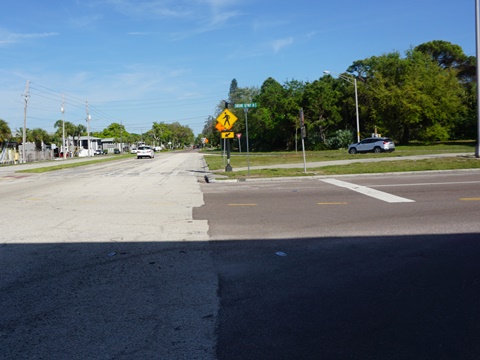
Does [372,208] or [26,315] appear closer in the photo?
[26,315]

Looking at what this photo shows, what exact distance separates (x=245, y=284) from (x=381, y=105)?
56009mm

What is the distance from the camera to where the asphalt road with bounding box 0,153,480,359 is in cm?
371

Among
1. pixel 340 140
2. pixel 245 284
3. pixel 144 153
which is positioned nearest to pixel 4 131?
pixel 144 153

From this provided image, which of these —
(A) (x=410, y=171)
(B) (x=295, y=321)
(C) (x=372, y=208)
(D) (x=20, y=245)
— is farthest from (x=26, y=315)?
(A) (x=410, y=171)

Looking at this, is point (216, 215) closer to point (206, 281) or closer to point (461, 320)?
point (206, 281)

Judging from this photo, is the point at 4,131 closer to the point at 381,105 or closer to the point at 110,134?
the point at 381,105

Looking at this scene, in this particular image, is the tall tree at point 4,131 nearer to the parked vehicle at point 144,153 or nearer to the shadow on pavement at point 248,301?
the parked vehicle at point 144,153

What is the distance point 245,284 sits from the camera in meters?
5.15

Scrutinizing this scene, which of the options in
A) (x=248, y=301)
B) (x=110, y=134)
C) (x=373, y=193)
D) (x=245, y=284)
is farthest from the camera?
(x=110, y=134)

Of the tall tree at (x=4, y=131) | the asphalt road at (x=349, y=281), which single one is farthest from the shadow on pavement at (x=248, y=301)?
the tall tree at (x=4, y=131)

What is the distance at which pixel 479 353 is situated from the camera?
11.3 ft

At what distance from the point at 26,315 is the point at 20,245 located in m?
3.32

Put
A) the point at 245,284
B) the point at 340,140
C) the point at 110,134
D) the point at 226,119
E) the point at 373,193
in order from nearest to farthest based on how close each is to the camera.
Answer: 1. the point at 245,284
2. the point at 373,193
3. the point at 226,119
4. the point at 340,140
5. the point at 110,134

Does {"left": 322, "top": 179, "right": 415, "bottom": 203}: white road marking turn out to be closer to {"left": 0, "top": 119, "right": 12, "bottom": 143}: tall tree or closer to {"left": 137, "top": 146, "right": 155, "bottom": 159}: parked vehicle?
{"left": 137, "top": 146, "right": 155, "bottom": 159}: parked vehicle
